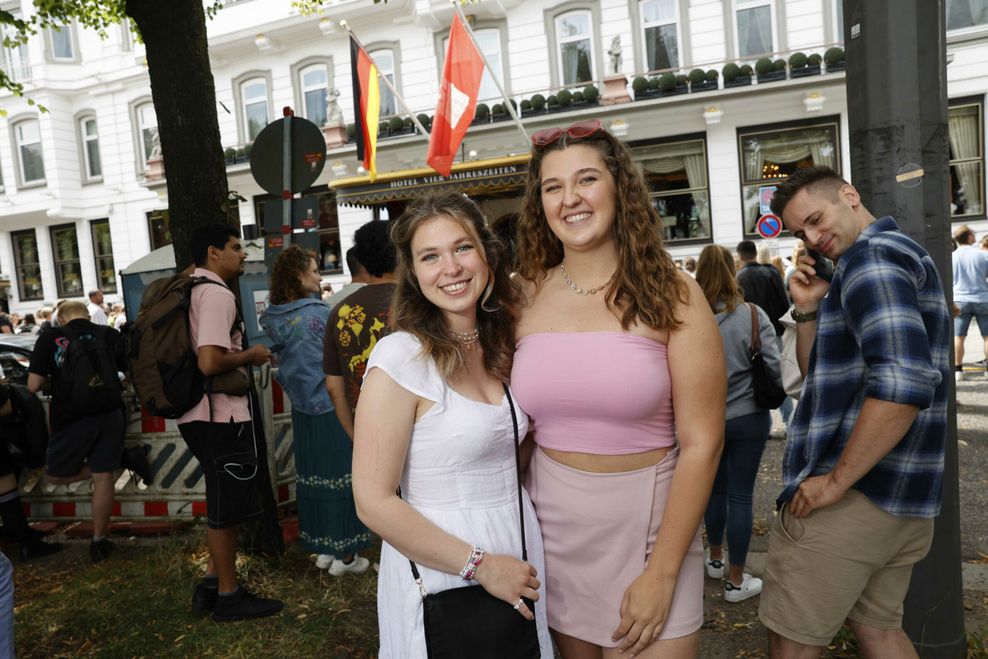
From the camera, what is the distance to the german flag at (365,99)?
11883 millimetres

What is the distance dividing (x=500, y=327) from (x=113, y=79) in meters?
24.2

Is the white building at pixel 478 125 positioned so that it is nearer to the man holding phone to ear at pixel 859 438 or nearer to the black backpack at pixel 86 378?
the black backpack at pixel 86 378

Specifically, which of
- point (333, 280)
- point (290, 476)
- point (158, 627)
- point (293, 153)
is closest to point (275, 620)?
point (158, 627)

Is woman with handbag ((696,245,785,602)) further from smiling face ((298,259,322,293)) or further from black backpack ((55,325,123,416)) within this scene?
black backpack ((55,325,123,416))

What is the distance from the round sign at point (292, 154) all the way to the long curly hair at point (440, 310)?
3.43 m

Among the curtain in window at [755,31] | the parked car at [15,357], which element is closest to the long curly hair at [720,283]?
the parked car at [15,357]

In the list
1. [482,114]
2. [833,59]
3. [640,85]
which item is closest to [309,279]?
[640,85]

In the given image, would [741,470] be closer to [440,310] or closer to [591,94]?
[440,310]

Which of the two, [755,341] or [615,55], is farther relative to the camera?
[615,55]

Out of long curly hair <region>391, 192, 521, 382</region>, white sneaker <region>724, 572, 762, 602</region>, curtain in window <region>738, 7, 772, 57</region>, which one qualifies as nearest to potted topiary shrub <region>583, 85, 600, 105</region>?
curtain in window <region>738, 7, 772, 57</region>

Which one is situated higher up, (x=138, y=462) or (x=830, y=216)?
(x=830, y=216)

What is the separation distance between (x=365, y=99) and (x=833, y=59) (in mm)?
9529

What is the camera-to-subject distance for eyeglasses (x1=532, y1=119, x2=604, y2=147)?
2000 mm

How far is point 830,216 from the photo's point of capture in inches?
88.6
